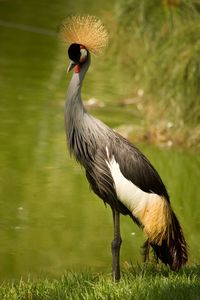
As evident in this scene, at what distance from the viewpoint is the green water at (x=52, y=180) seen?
22.0 ft

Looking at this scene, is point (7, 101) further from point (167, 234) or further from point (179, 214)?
point (167, 234)

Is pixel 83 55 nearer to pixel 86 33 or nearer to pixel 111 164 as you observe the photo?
pixel 86 33

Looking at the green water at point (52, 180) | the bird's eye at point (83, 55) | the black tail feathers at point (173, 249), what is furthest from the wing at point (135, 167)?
the green water at point (52, 180)

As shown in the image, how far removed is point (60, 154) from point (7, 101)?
1.78 meters

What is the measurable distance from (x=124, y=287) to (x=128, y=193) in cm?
71

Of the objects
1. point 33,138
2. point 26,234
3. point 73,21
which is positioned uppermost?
→ point 73,21

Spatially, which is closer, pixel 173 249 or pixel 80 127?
pixel 80 127

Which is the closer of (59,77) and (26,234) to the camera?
(26,234)

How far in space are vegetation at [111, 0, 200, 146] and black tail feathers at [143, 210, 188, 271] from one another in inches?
144

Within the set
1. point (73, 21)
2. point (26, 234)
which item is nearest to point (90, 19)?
point (73, 21)

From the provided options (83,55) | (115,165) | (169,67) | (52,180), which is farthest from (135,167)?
(169,67)

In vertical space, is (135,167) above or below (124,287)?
above

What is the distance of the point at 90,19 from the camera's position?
534 cm

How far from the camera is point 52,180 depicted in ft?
27.4
